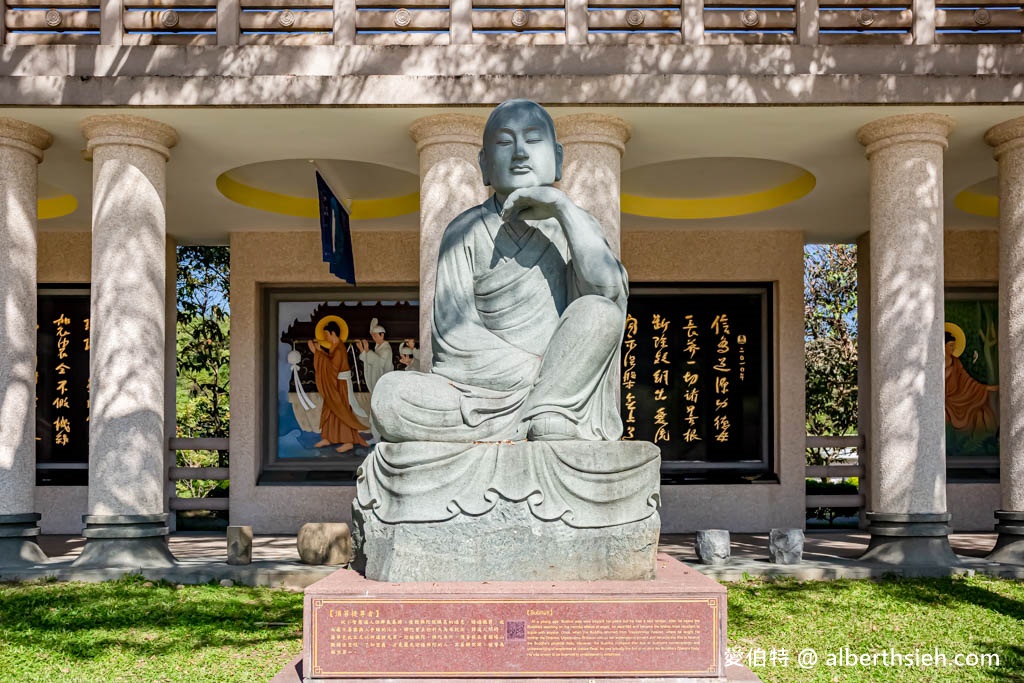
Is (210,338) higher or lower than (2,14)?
lower

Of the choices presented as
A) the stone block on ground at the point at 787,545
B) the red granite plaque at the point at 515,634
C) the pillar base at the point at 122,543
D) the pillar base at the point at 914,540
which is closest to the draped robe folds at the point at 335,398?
the pillar base at the point at 122,543

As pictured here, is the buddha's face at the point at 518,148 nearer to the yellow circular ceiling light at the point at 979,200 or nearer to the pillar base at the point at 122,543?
the pillar base at the point at 122,543

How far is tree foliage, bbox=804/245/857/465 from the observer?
1895cm

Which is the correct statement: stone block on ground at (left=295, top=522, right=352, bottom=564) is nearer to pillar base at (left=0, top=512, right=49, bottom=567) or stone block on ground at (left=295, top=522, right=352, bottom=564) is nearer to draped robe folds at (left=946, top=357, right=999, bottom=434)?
pillar base at (left=0, top=512, right=49, bottom=567)

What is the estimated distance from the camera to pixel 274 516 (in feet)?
42.4

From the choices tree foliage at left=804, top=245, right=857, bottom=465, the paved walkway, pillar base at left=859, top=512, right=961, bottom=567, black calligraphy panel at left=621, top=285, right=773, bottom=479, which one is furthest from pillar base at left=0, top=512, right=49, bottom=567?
tree foliage at left=804, top=245, right=857, bottom=465

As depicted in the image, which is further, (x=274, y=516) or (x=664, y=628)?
(x=274, y=516)

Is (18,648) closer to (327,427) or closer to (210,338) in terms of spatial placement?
(327,427)

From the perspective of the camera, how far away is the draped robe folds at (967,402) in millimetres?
13547

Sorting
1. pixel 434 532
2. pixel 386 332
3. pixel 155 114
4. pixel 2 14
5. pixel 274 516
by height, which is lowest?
pixel 274 516

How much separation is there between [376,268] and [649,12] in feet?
17.1

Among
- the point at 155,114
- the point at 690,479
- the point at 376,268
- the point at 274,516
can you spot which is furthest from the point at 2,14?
the point at 690,479

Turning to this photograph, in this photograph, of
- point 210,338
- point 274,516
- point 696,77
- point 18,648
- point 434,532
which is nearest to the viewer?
point 434,532

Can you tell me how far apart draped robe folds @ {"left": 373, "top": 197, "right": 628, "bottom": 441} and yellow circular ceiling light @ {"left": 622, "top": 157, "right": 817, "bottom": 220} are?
22.0 ft
